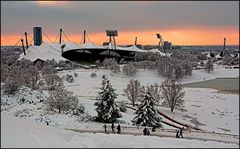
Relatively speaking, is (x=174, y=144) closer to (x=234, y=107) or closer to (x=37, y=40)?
(x=234, y=107)

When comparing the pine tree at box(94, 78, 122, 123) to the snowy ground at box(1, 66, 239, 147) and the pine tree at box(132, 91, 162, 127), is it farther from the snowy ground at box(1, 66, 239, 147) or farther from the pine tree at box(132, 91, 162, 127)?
the pine tree at box(132, 91, 162, 127)

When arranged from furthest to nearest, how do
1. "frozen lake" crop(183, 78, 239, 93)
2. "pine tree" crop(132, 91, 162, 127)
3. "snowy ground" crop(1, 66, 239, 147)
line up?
"frozen lake" crop(183, 78, 239, 93)
"pine tree" crop(132, 91, 162, 127)
"snowy ground" crop(1, 66, 239, 147)

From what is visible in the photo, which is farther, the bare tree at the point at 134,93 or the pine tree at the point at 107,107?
the bare tree at the point at 134,93

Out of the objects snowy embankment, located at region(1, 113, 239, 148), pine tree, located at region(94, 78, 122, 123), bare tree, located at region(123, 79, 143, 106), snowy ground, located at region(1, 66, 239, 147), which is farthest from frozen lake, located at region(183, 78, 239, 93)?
snowy embankment, located at region(1, 113, 239, 148)

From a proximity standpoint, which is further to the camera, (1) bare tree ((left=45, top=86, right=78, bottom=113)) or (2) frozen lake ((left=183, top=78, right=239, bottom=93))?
(2) frozen lake ((left=183, top=78, right=239, bottom=93))

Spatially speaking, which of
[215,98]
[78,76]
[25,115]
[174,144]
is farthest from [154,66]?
[174,144]

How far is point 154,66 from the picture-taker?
79.6 metres

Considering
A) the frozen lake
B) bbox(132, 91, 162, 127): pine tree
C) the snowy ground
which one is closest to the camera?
the snowy ground

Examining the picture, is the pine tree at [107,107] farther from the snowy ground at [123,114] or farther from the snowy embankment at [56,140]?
the snowy embankment at [56,140]

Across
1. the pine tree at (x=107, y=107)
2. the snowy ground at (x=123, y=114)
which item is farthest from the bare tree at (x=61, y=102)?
the pine tree at (x=107, y=107)

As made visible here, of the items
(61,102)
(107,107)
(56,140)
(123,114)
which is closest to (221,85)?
(123,114)

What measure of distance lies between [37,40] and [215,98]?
8972 cm

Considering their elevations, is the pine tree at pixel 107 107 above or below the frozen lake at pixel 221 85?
above

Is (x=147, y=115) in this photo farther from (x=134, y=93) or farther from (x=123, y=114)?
(x=134, y=93)
